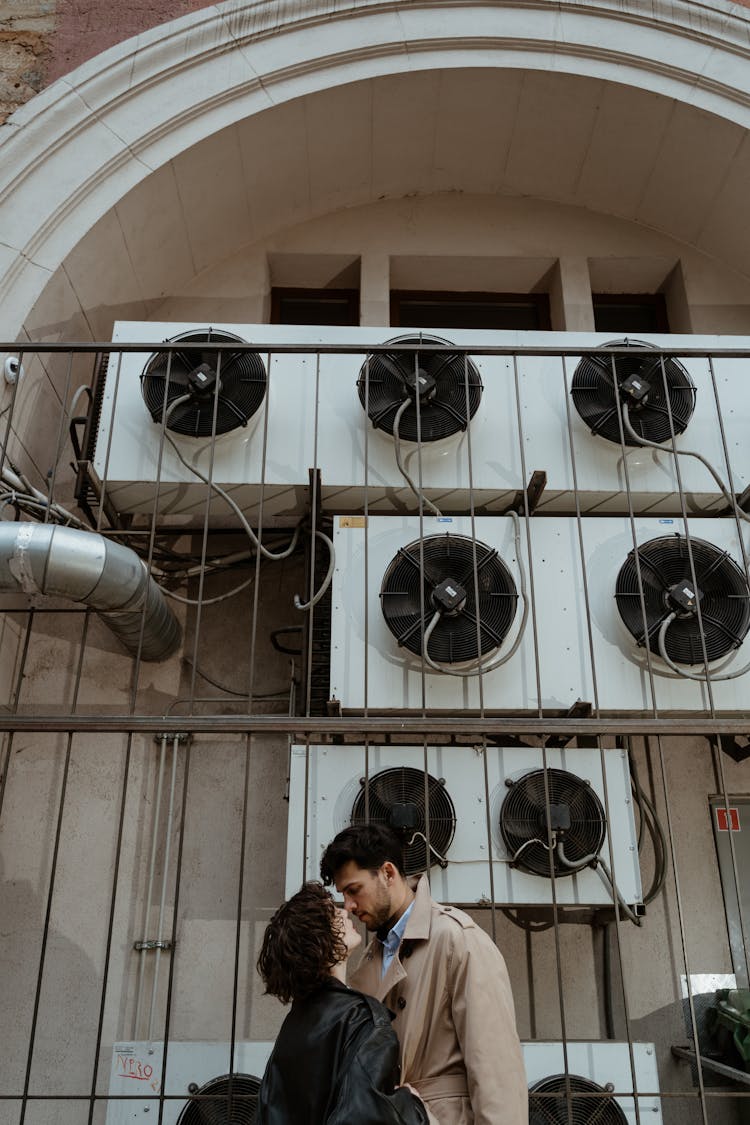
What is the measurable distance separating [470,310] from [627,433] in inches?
89.4

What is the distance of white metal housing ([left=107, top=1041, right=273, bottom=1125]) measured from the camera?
409 centimetres

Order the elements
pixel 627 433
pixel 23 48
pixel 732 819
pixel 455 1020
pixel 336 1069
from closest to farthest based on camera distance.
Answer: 1. pixel 336 1069
2. pixel 455 1020
3. pixel 627 433
4. pixel 732 819
5. pixel 23 48

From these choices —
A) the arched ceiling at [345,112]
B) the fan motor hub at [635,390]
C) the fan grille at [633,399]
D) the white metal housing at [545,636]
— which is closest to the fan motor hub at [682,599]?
the white metal housing at [545,636]

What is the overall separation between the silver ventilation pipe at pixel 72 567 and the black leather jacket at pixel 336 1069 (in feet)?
6.79

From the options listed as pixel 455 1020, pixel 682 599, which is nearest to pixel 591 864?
pixel 682 599

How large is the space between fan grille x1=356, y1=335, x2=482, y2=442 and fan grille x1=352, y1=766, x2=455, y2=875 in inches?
68.3

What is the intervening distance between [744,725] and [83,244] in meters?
4.36

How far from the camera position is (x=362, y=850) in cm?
250

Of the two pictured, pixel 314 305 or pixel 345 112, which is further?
pixel 314 305

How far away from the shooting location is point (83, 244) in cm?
543

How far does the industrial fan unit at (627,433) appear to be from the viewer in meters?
4.96

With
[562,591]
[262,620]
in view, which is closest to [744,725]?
[562,591]

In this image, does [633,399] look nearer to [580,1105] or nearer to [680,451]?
[680,451]

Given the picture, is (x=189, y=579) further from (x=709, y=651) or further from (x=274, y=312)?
(x=709, y=651)
